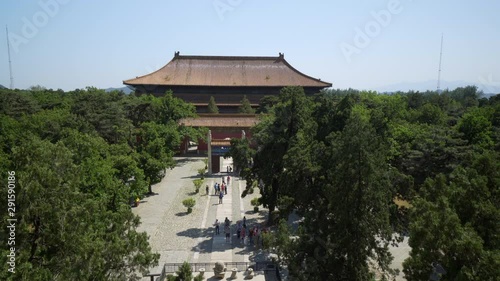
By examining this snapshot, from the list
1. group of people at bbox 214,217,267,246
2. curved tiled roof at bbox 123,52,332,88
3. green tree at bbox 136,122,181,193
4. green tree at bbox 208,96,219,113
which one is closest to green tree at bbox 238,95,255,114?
green tree at bbox 208,96,219,113

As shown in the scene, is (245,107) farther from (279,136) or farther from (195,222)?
(279,136)

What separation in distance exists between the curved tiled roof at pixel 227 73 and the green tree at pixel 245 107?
3.43m

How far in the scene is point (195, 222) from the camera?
791 inches

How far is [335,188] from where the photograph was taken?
997 cm

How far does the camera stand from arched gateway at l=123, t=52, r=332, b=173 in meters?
45.1

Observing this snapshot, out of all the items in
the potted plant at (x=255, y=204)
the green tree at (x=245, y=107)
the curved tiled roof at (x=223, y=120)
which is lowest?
the potted plant at (x=255, y=204)

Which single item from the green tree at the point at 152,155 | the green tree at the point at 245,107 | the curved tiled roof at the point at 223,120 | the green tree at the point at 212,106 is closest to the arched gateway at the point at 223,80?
the green tree at the point at 212,106

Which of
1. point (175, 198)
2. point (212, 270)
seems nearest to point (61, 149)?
point (212, 270)

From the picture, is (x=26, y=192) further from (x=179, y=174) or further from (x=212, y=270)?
(x=179, y=174)

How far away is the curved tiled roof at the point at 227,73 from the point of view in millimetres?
45625

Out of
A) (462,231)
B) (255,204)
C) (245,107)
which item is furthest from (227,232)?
(245,107)

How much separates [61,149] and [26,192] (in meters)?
1.62

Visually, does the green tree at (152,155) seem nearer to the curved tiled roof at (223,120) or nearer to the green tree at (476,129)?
the curved tiled roof at (223,120)

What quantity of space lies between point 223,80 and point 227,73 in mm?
1748
